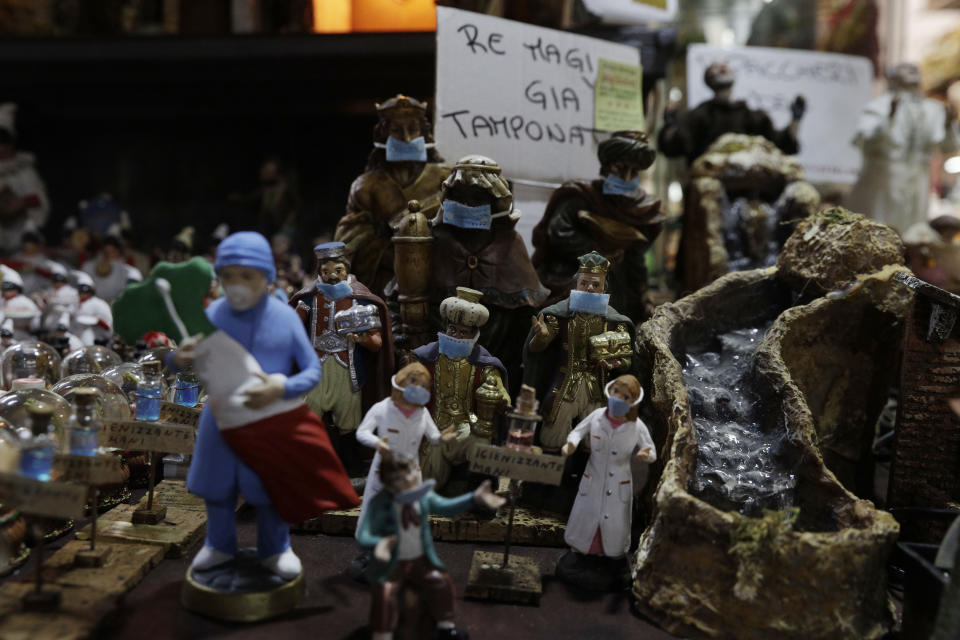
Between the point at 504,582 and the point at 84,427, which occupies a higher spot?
the point at 84,427

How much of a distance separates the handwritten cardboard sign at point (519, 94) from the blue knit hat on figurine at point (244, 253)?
192cm

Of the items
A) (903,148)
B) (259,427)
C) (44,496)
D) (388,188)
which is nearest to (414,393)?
(259,427)

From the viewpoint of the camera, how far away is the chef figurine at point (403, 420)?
2.99 meters

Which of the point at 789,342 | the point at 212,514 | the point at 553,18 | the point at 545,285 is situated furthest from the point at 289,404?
the point at 553,18

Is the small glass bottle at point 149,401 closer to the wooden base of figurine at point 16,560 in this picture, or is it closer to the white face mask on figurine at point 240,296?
the wooden base of figurine at point 16,560

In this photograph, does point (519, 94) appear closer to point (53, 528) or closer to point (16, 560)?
point (53, 528)

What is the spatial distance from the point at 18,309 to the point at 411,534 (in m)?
3.79

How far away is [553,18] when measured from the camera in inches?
242

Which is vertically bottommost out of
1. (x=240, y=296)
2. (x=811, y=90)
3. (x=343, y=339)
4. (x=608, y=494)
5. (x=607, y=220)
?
(x=608, y=494)

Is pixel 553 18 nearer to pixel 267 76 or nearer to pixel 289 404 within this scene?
pixel 267 76

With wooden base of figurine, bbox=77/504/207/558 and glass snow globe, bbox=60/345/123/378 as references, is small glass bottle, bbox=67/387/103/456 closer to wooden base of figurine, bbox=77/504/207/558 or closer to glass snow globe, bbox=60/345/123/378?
wooden base of figurine, bbox=77/504/207/558

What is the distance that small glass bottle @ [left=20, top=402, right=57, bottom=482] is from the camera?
8.80 feet

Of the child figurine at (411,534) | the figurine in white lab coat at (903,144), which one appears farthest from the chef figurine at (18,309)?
the figurine in white lab coat at (903,144)

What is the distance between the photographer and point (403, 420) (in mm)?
3047
